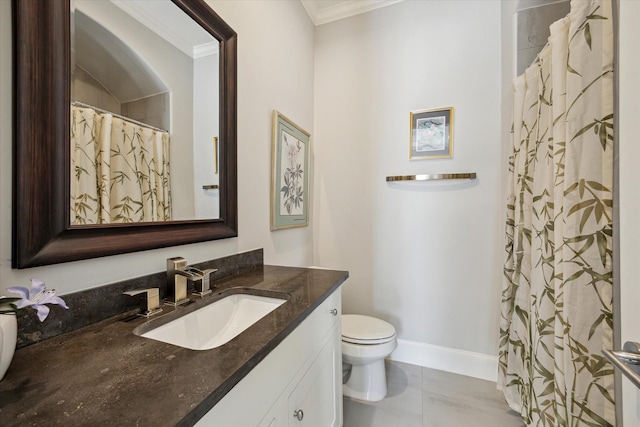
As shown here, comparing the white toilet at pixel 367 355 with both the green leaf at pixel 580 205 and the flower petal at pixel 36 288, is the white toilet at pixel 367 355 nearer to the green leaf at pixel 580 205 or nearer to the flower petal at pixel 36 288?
the green leaf at pixel 580 205

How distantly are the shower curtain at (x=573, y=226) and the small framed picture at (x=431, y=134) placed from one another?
2.04 feet

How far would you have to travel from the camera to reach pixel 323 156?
224cm

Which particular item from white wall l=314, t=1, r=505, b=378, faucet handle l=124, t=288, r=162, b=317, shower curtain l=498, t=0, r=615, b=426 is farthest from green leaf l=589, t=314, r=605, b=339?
faucet handle l=124, t=288, r=162, b=317

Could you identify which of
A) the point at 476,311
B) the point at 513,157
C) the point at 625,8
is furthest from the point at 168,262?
the point at 476,311

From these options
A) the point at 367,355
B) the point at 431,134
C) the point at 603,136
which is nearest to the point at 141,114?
the point at 603,136

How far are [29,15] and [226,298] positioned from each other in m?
0.95

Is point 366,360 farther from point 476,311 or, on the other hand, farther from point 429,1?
point 429,1

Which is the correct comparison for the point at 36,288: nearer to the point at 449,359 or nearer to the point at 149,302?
the point at 149,302

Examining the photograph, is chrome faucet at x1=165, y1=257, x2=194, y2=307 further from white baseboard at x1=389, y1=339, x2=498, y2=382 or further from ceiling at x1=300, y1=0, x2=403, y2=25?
ceiling at x1=300, y1=0, x2=403, y2=25

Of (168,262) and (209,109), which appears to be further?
(209,109)

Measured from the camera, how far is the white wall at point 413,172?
1810mm

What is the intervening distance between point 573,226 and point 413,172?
3.77 feet

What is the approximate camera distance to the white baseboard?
71.6 inches

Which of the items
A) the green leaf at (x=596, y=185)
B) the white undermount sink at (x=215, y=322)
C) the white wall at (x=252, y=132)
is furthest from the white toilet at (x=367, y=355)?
the green leaf at (x=596, y=185)
